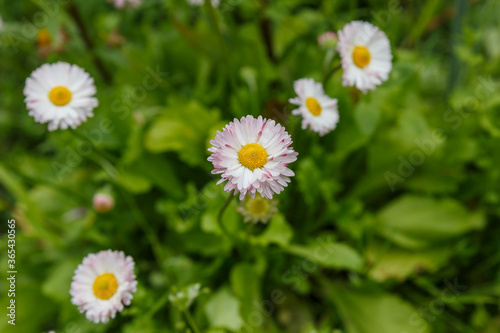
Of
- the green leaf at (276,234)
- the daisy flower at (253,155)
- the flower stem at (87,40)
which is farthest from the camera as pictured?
the flower stem at (87,40)

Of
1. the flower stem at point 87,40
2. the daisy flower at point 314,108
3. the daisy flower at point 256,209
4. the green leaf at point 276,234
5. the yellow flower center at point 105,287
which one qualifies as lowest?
the yellow flower center at point 105,287

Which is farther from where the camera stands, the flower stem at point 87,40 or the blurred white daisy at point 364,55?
the flower stem at point 87,40

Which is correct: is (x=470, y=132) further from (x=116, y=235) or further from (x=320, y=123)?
(x=116, y=235)

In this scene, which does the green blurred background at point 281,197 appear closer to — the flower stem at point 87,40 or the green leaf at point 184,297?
the flower stem at point 87,40

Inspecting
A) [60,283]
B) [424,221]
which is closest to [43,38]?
[60,283]

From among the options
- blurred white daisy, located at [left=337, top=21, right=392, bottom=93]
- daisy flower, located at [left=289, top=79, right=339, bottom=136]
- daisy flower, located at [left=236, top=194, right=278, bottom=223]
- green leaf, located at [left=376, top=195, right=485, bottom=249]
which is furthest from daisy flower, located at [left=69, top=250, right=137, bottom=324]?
green leaf, located at [left=376, top=195, right=485, bottom=249]

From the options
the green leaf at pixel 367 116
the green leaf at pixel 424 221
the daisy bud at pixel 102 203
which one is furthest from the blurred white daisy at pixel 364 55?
the daisy bud at pixel 102 203

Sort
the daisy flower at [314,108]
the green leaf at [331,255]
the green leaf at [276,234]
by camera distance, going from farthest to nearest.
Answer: the green leaf at [331,255] → the green leaf at [276,234] → the daisy flower at [314,108]

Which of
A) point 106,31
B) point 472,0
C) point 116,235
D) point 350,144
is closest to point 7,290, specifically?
point 116,235
